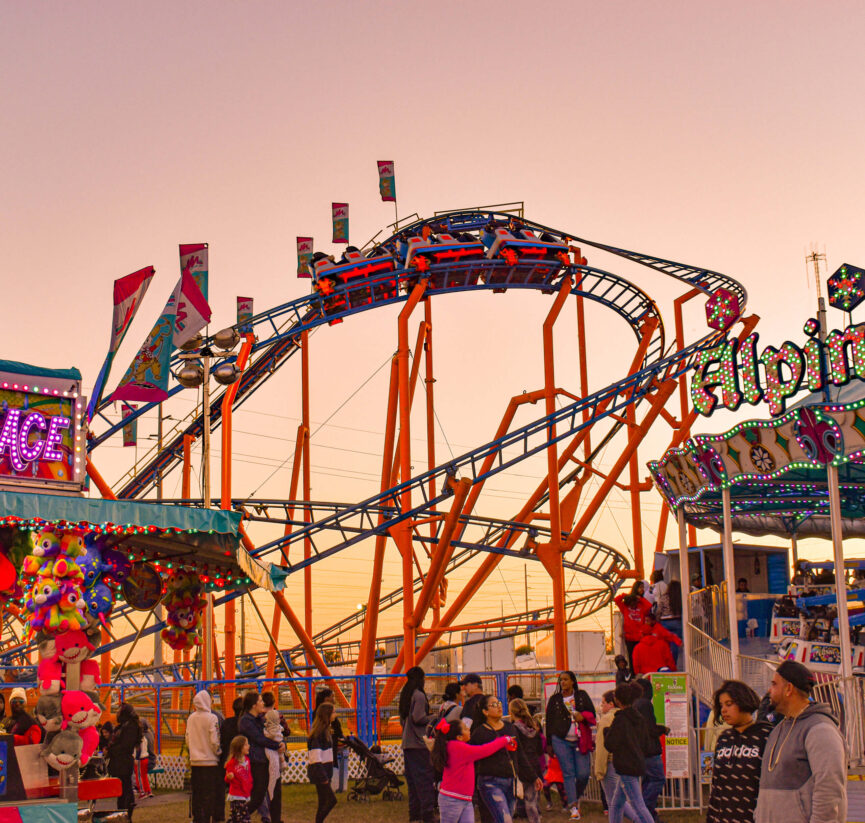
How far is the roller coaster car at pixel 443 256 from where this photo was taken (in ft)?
73.1

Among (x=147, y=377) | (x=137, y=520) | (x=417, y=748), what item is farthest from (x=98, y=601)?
(x=147, y=377)

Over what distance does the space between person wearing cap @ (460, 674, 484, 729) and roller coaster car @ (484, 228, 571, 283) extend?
13.7 metres

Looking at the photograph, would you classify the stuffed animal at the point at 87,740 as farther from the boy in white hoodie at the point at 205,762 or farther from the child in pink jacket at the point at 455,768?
the child in pink jacket at the point at 455,768

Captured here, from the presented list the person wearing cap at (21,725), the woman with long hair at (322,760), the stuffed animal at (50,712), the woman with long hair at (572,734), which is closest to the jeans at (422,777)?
the woman with long hair at (322,760)

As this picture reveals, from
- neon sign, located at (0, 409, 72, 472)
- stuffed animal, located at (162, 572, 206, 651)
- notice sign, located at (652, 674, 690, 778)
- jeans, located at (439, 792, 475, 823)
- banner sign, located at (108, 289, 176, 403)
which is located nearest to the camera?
jeans, located at (439, 792, 475, 823)

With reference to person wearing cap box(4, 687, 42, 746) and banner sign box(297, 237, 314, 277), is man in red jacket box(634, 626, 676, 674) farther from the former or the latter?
banner sign box(297, 237, 314, 277)

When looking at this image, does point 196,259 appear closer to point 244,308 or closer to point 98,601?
point 244,308

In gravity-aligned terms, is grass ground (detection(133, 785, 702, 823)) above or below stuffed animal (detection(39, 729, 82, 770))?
below

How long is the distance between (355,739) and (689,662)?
4.10 metres

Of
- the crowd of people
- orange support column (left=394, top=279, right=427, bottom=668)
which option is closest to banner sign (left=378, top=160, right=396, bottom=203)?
orange support column (left=394, top=279, right=427, bottom=668)

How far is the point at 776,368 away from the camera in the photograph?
12664 mm

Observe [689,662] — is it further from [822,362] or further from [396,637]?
[396,637]

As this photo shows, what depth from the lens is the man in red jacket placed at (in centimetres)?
1434

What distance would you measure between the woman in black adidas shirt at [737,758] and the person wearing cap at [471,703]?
293 cm
